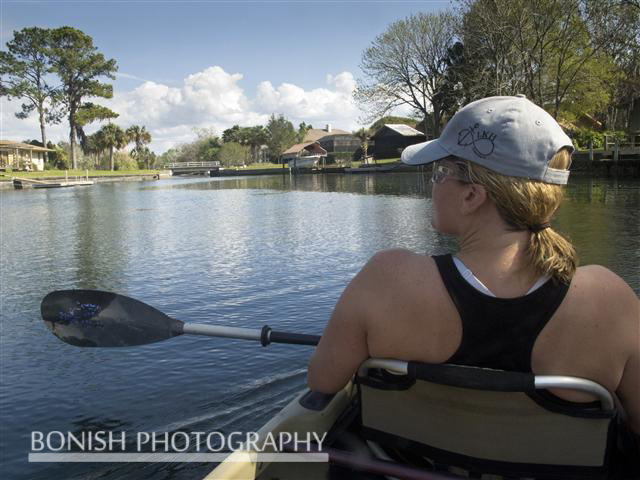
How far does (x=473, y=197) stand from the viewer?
1.79 meters

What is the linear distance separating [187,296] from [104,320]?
168 inches

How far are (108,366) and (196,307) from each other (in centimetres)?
220

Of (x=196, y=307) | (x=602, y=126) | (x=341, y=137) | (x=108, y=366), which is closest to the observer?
(x=108, y=366)

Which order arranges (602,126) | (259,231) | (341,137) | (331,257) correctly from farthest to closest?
(341,137)
(602,126)
(259,231)
(331,257)

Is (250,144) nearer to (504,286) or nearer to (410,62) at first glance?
(410,62)

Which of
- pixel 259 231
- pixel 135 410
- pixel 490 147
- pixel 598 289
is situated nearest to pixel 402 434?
pixel 598 289

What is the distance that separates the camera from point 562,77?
3841 cm

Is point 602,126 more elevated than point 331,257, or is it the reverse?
point 602,126

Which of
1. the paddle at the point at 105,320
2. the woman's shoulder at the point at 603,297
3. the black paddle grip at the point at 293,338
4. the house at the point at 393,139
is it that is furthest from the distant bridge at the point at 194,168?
the woman's shoulder at the point at 603,297

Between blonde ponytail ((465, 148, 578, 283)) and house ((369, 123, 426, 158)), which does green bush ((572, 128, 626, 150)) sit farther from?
blonde ponytail ((465, 148, 578, 283))

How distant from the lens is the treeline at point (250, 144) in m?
118

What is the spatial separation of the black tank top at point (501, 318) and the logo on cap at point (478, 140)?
1.22ft

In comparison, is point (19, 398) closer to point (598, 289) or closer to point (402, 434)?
point (402, 434)

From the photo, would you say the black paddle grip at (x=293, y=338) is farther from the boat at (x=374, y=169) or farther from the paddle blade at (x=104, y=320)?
the boat at (x=374, y=169)
